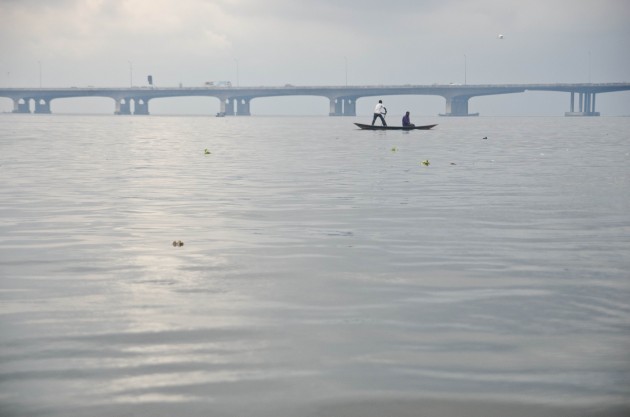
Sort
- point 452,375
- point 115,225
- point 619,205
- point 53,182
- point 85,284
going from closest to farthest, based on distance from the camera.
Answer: point 452,375, point 85,284, point 115,225, point 619,205, point 53,182

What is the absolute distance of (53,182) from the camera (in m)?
26.5

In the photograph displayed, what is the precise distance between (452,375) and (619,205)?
13.8 metres

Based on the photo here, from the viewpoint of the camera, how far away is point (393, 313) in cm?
931

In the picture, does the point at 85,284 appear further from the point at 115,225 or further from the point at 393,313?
the point at 115,225

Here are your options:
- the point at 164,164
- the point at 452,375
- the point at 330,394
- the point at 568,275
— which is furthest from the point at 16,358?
the point at 164,164

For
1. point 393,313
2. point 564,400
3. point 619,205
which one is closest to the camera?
point 564,400

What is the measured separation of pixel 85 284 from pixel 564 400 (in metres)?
6.16

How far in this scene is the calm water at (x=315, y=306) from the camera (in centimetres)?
674

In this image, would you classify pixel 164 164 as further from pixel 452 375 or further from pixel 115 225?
pixel 452 375

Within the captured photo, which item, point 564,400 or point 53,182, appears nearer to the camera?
point 564,400

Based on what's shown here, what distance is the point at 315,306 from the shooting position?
9664 millimetres

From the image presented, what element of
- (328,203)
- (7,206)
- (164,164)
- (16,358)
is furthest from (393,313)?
(164,164)

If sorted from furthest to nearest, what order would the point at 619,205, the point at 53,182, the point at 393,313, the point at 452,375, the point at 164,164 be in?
the point at 164,164 → the point at 53,182 → the point at 619,205 → the point at 393,313 → the point at 452,375

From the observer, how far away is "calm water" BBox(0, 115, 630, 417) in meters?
6.74
